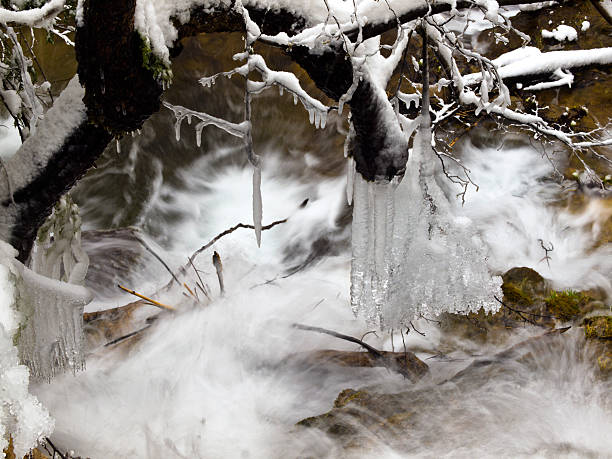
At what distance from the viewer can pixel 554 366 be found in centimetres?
444

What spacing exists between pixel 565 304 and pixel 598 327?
0.56m

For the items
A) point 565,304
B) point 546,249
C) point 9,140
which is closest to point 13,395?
point 565,304

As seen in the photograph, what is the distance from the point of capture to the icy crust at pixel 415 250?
280 cm

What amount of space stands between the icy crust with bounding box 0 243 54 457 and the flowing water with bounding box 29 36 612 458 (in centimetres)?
212

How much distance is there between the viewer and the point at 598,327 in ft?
15.8

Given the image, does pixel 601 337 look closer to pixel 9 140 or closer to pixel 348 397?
pixel 348 397

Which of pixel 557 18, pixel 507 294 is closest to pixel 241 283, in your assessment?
pixel 507 294

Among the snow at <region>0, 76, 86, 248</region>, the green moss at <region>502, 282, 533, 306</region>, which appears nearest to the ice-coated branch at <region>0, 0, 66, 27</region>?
the snow at <region>0, 76, 86, 248</region>

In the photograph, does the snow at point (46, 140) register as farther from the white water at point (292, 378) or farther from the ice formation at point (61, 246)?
the white water at point (292, 378)

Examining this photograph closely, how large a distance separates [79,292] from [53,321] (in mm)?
183

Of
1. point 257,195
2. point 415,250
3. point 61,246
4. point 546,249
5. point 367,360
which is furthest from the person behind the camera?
point 546,249

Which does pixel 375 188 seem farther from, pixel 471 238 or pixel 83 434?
pixel 83 434

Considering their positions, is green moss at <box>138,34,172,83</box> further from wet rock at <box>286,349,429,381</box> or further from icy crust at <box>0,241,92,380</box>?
wet rock at <box>286,349,429,381</box>

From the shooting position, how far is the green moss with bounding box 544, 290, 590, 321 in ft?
17.3
